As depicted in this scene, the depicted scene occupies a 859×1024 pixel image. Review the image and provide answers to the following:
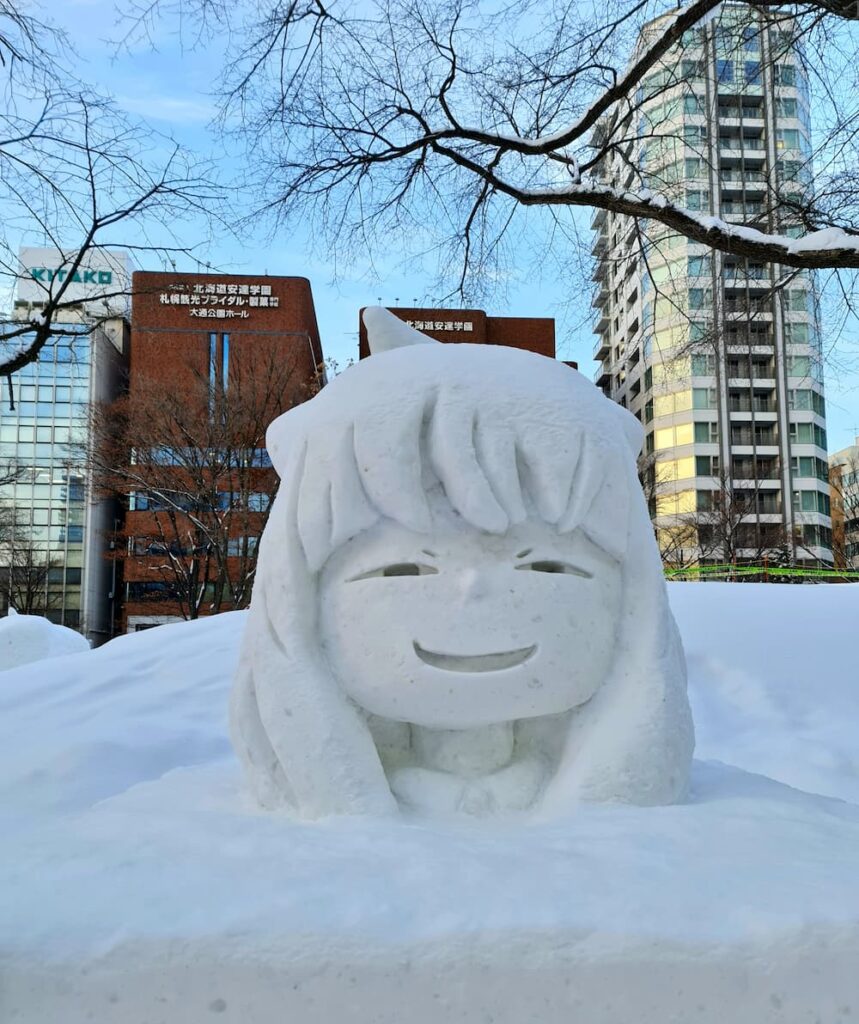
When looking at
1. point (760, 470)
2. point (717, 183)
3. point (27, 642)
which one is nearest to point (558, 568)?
point (717, 183)

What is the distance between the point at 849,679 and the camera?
4.43m

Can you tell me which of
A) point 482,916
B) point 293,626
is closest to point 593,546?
point 293,626

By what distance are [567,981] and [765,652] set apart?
3962 mm

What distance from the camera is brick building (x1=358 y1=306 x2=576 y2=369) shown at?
3017 cm

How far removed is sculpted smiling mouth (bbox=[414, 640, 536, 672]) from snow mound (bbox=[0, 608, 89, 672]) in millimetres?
5803

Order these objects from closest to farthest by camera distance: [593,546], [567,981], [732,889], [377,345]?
[567,981] < [732,889] < [593,546] < [377,345]

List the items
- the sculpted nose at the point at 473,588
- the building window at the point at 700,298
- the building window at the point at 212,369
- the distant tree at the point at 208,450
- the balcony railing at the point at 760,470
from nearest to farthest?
the sculpted nose at the point at 473,588, the building window at the point at 700,298, the distant tree at the point at 208,450, the building window at the point at 212,369, the balcony railing at the point at 760,470

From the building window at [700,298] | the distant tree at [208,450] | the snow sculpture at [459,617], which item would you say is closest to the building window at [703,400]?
the distant tree at [208,450]

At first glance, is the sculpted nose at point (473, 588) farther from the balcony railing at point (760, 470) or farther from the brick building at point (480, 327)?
the balcony railing at point (760, 470)

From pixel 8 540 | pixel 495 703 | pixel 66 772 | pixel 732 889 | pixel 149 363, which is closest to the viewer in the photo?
pixel 732 889

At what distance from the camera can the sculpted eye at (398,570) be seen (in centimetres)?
187

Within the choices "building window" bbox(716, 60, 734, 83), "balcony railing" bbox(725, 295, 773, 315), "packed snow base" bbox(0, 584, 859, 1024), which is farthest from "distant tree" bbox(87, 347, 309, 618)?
"packed snow base" bbox(0, 584, 859, 1024)

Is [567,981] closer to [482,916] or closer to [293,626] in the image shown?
[482,916]

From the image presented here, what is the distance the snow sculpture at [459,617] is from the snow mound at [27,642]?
557 cm
